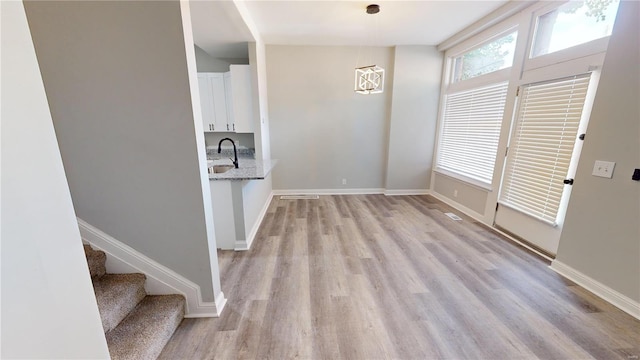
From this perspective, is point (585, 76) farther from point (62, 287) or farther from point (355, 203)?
point (62, 287)

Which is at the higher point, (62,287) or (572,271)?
(62,287)

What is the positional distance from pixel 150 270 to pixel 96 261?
32 centimetres

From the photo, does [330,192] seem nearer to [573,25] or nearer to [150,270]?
[150,270]

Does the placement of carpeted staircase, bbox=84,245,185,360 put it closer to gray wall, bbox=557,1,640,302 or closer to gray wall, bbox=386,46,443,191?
gray wall, bbox=557,1,640,302

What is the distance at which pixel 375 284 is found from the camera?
2.16 metres

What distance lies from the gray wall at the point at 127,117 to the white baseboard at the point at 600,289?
3149mm

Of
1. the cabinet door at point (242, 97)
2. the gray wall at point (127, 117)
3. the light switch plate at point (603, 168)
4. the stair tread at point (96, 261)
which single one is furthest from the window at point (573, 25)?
the stair tread at point (96, 261)

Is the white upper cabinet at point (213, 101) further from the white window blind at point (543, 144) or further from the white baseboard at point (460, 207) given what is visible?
the white window blind at point (543, 144)

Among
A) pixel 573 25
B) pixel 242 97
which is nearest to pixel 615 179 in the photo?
pixel 573 25

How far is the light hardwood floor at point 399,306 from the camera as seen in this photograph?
1544mm

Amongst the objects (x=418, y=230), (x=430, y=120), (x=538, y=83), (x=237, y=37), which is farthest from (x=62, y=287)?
(x=430, y=120)

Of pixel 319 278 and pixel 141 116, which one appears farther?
pixel 319 278

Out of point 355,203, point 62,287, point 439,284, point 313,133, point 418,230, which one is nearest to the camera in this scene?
point 62,287

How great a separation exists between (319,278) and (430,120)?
12.4ft
